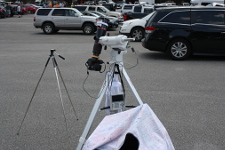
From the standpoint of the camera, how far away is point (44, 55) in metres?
10.3

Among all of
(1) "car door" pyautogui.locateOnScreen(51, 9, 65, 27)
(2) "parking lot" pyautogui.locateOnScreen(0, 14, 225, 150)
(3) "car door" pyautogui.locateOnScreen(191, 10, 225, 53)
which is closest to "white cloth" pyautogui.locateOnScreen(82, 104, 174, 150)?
(2) "parking lot" pyautogui.locateOnScreen(0, 14, 225, 150)

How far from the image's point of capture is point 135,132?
2.48 metres

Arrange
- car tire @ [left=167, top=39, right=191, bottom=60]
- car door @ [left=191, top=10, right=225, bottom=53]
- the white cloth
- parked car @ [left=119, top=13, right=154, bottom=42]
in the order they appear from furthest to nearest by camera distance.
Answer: parked car @ [left=119, top=13, right=154, bottom=42] → car tire @ [left=167, top=39, right=191, bottom=60] → car door @ [left=191, top=10, right=225, bottom=53] → the white cloth

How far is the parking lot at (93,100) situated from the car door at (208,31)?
479mm

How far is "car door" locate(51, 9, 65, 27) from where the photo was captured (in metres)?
17.7

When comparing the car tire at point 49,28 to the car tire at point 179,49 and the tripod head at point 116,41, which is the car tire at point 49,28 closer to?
the car tire at point 179,49

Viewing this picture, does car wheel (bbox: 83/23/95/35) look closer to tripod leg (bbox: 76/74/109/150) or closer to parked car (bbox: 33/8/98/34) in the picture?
parked car (bbox: 33/8/98/34)

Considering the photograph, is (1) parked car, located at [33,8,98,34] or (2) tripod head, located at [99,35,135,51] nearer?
(2) tripod head, located at [99,35,135,51]

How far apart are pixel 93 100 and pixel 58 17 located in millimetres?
13280

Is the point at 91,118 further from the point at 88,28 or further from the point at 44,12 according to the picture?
the point at 44,12

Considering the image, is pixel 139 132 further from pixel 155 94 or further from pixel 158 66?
pixel 158 66

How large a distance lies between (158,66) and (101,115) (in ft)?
13.8

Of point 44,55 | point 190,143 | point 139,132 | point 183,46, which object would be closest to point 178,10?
point 183,46

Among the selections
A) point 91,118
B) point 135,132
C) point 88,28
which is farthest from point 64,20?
point 135,132
